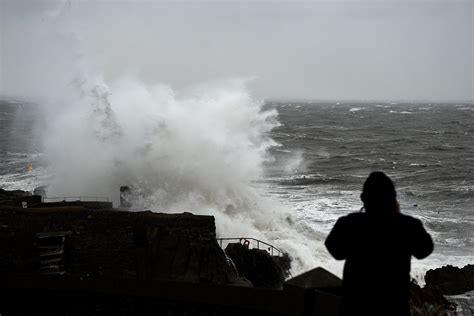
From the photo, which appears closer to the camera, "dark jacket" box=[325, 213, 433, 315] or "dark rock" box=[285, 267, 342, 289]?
"dark jacket" box=[325, 213, 433, 315]

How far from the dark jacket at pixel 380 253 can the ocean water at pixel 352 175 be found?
15.7 m

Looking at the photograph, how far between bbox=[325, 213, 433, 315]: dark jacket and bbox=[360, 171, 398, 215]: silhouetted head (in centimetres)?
5

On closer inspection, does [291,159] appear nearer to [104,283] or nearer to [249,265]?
[249,265]

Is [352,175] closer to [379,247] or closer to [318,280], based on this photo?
[318,280]

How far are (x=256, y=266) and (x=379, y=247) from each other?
1130cm

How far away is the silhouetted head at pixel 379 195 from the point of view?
3.69 m

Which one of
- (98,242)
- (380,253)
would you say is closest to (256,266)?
(98,242)

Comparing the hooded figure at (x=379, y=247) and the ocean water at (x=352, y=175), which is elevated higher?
the ocean water at (x=352, y=175)

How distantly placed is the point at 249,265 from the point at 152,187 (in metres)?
11.7

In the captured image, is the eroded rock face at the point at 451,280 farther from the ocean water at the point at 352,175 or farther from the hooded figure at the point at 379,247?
the hooded figure at the point at 379,247

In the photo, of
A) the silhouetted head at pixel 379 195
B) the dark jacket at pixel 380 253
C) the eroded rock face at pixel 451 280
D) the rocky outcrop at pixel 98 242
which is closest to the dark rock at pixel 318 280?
the dark jacket at pixel 380 253

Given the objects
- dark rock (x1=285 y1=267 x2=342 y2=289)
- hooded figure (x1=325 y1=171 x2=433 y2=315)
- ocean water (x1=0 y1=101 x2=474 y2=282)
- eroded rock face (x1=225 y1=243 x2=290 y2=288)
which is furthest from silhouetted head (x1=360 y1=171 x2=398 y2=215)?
ocean water (x1=0 y1=101 x2=474 y2=282)

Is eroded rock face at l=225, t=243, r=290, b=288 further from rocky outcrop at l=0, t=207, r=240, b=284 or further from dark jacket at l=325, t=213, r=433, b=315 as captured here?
dark jacket at l=325, t=213, r=433, b=315

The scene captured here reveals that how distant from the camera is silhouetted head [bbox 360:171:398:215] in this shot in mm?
3688
